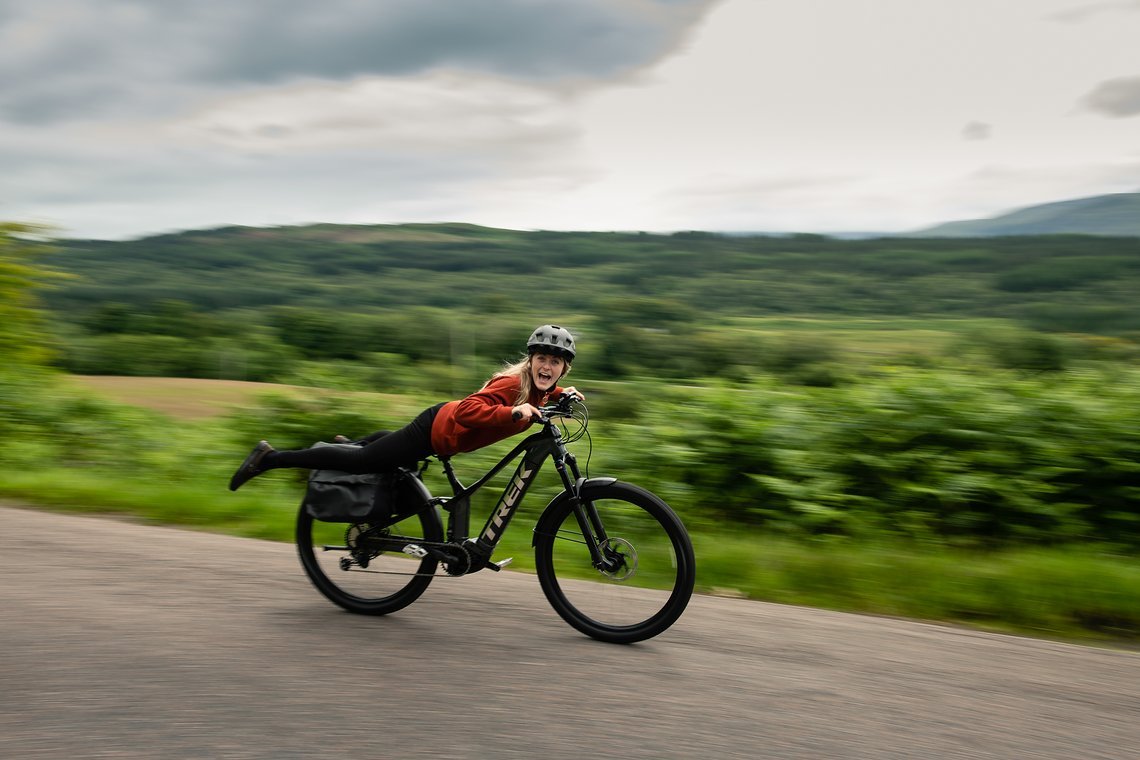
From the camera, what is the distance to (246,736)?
10.5 feet

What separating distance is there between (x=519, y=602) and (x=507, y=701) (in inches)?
58.0

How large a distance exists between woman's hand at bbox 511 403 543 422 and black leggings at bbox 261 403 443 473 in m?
0.60

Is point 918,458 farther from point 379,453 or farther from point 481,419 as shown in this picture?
point 379,453

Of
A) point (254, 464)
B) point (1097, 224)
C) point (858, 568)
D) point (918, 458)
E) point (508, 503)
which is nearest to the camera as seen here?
point (508, 503)

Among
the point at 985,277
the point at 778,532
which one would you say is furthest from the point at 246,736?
the point at 985,277

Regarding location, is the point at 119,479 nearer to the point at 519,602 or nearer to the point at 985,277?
the point at 519,602

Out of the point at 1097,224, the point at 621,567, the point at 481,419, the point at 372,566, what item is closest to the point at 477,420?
the point at 481,419

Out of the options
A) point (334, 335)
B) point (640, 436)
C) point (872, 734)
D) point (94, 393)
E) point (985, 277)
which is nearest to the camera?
point (872, 734)

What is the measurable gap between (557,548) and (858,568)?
2.38m

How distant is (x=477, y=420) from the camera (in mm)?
4418

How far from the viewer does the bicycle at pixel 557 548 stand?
440 cm

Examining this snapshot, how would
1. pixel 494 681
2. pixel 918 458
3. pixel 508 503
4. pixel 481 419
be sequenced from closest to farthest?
pixel 494 681
pixel 481 419
pixel 508 503
pixel 918 458

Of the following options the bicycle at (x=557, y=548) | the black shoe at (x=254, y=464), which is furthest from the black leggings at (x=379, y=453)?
the black shoe at (x=254, y=464)

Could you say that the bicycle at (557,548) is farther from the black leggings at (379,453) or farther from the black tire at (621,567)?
the black leggings at (379,453)
